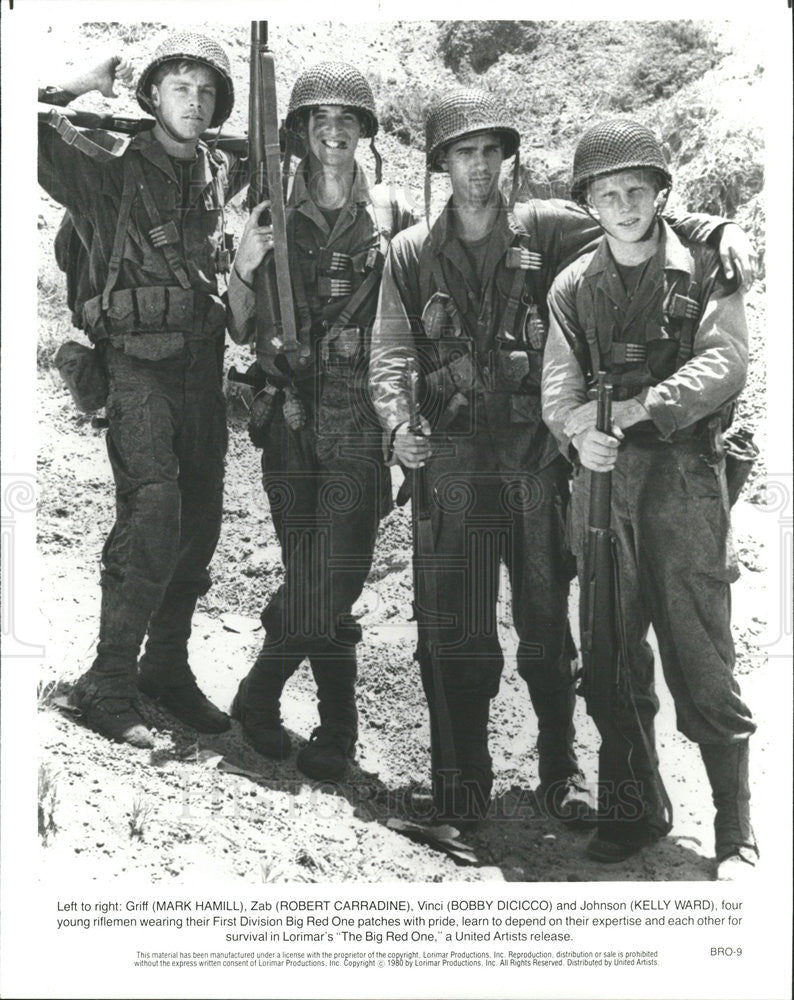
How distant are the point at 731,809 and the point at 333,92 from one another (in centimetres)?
364

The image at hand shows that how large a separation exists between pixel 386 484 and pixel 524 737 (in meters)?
1.32

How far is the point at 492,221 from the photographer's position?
7.40 metres

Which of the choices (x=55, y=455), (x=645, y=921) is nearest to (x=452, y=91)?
(x=55, y=455)

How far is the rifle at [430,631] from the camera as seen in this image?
7.53 meters

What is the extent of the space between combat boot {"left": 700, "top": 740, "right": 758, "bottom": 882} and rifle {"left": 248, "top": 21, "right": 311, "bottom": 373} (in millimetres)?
2534

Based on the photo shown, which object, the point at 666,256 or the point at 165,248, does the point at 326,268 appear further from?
the point at 666,256

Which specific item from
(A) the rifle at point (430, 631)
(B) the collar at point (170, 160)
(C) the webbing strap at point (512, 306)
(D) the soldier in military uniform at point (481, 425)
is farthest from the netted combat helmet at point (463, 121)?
(A) the rifle at point (430, 631)

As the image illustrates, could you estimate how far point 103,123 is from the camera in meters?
7.70

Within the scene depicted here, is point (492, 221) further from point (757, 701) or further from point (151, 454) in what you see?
point (757, 701)

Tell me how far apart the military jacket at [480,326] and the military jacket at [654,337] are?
14 centimetres

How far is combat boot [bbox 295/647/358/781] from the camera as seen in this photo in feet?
25.0

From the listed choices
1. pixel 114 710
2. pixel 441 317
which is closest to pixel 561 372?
pixel 441 317

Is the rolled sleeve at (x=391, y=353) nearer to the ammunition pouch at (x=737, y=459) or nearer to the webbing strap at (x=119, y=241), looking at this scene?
the webbing strap at (x=119, y=241)

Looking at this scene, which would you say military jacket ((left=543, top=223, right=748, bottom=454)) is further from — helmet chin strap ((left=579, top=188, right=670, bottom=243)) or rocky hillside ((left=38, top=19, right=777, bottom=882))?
rocky hillside ((left=38, top=19, right=777, bottom=882))
